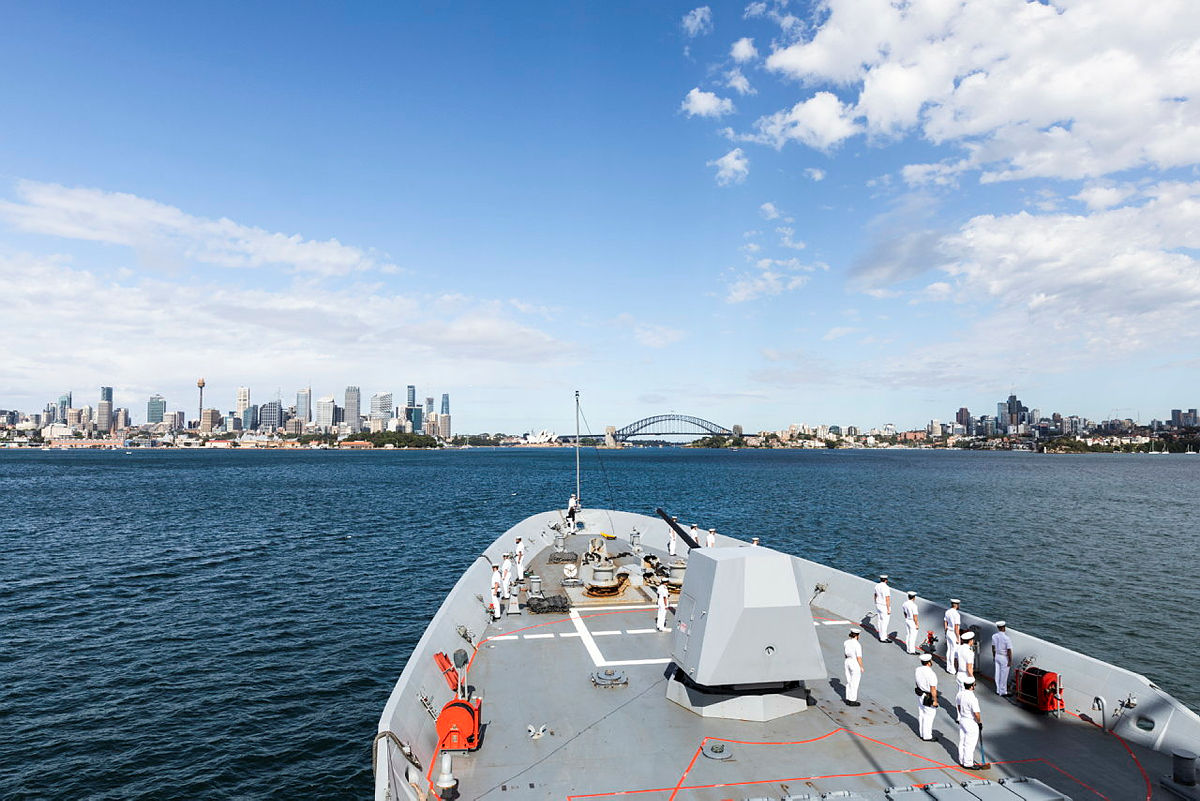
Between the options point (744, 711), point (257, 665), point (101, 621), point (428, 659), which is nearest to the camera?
point (744, 711)

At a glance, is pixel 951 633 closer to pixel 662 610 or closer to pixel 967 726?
pixel 967 726

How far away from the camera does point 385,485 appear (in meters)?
97.4

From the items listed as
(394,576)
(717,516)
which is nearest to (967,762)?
(394,576)

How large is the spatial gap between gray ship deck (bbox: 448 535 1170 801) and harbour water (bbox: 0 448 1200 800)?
6.41m

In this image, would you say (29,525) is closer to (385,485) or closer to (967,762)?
(385,485)

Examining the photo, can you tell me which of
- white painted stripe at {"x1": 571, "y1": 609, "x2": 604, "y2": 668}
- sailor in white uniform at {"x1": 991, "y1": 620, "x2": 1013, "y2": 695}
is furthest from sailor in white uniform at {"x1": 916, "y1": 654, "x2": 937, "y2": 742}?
white painted stripe at {"x1": 571, "y1": 609, "x2": 604, "y2": 668}

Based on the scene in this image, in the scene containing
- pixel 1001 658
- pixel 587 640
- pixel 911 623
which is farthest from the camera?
pixel 587 640

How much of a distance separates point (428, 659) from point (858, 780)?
26.0 ft

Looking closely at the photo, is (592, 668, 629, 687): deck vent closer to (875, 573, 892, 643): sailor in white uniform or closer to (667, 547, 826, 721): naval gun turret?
(667, 547, 826, 721): naval gun turret

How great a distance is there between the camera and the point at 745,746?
10461 millimetres

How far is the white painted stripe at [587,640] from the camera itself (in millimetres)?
14570

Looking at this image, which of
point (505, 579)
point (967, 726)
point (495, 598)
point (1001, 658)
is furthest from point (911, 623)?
point (505, 579)

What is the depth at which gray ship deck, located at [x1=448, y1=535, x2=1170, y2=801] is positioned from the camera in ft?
30.6

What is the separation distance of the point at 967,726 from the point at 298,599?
96.5 feet
